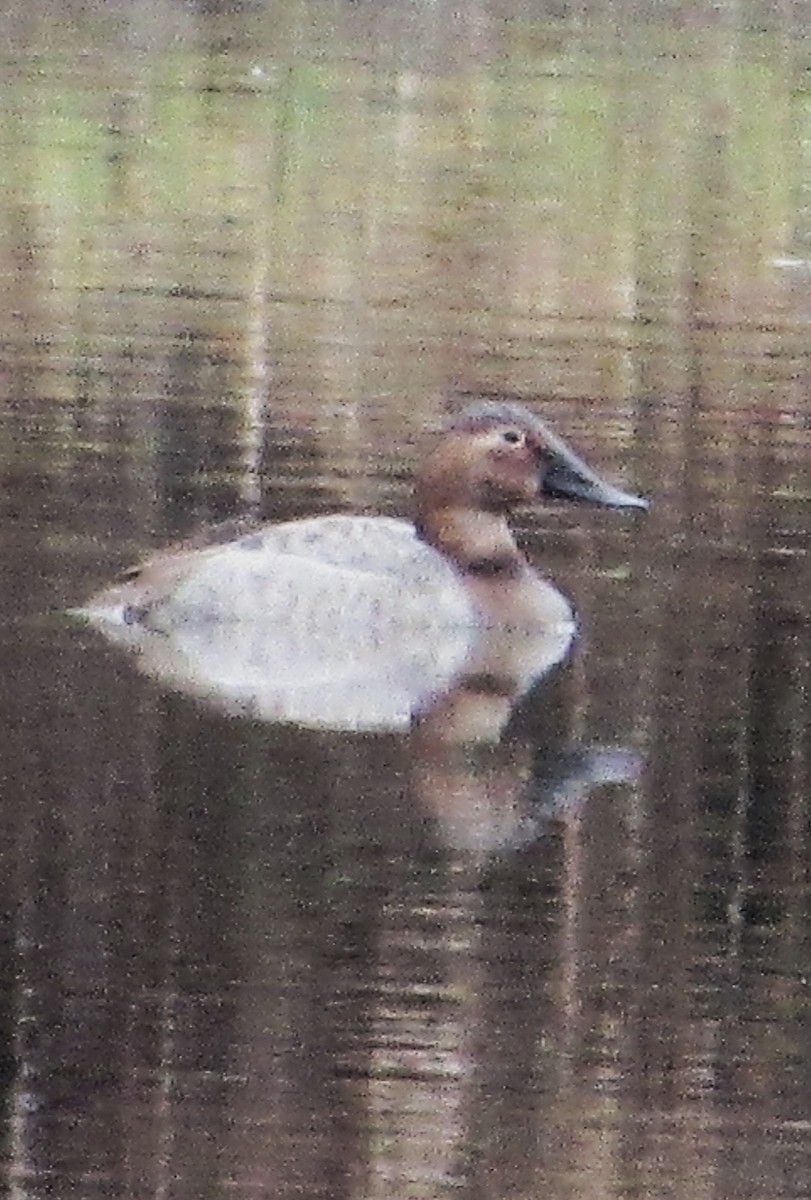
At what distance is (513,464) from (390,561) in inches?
3.7

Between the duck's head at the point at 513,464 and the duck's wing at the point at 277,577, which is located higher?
the duck's head at the point at 513,464

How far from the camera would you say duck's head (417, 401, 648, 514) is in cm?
85

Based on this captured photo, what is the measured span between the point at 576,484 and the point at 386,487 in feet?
0.35

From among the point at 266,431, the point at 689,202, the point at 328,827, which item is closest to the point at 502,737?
the point at 328,827

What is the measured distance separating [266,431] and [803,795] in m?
0.36

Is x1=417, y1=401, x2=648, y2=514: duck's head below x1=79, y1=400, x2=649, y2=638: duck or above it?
above

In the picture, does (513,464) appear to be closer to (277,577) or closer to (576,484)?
(576,484)

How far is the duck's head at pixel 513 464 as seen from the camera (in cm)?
85

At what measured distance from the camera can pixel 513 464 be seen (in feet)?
2.76

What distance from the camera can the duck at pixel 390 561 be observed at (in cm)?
86

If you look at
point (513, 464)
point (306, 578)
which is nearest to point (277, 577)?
point (306, 578)

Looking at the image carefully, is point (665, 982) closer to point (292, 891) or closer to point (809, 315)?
point (292, 891)

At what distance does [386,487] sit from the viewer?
0.87 meters

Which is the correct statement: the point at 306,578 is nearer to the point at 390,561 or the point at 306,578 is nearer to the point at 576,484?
the point at 390,561
